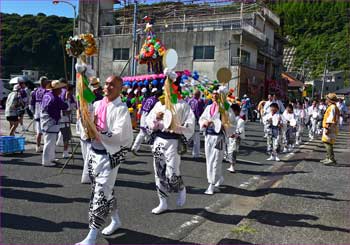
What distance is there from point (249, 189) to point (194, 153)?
317 cm

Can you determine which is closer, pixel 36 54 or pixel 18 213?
pixel 18 213

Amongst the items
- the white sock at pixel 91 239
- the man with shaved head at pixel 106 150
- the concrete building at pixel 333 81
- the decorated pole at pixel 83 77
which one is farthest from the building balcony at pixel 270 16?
the white sock at pixel 91 239

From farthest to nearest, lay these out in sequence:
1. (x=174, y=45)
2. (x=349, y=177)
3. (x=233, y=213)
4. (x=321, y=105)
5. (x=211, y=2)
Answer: (x=211, y=2) < (x=174, y=45) < (x=321, y=105) < (x=349, y=177) < (x=233, y=213)

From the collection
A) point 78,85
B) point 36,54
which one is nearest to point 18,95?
point 78,85

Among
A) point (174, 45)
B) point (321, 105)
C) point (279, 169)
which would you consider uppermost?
point (174, 45)

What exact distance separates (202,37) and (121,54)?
27.9ft

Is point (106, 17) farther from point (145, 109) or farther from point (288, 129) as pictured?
point (145, 109)

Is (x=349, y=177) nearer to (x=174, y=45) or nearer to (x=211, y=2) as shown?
(x=174, y=45)

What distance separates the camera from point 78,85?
13.0 ft

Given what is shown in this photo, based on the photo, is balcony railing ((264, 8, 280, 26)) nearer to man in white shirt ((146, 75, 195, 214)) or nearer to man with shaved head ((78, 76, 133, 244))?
man in white shirt ((146, 75, 195, 214))

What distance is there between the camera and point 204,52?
29.3 metres

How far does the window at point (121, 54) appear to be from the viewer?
108 ft

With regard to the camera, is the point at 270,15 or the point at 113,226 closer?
the point at 113,226

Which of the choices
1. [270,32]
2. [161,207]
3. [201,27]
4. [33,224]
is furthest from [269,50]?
[33,224]
